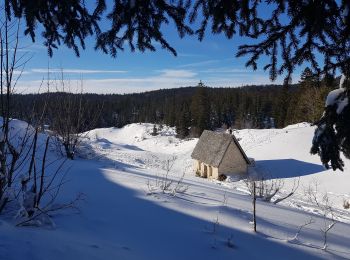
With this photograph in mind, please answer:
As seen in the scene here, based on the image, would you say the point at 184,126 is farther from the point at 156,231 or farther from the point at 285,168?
the point at 156,231

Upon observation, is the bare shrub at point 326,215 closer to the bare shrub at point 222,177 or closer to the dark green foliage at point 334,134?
the dark green foliage at point 334,134

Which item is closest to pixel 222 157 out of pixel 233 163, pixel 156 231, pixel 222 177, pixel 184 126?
pixel 233 163

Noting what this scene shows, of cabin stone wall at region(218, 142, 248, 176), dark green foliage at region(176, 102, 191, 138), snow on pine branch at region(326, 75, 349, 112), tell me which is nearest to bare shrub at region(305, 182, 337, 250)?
snow on pine branch at region(326, 75, 349, 112)

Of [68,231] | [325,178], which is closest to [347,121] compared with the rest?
[68,231]

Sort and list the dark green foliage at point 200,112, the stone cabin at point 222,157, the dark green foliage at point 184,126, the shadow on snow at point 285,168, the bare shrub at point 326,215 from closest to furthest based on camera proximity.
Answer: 1. the bare shrub at point 326,215
2. the stone cabin at point 222,157
3. the shadow on snow at point 285,168
4. the dark green foliage at point 200,112
5. the dark green foliage at point 184,126

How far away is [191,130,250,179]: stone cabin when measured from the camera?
26.3m

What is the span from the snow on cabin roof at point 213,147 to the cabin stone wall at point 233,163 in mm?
299

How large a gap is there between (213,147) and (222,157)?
6.93 feet

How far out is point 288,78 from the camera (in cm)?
444

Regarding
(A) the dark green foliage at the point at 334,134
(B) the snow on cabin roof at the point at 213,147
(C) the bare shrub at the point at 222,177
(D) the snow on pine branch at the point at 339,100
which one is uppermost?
(D) the snow on pine branch at the point at 339,100

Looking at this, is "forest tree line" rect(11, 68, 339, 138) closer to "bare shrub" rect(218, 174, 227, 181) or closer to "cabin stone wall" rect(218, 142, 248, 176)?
"cabin stone wall" rect(218, 142, 248, 176)

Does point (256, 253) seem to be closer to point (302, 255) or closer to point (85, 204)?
point (302, 255)

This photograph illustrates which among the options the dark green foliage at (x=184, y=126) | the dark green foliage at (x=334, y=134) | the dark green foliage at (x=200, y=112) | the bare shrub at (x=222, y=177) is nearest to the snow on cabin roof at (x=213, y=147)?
the bare shrub at (x=222, y=177)

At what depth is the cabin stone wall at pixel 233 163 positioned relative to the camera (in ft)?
86.3
